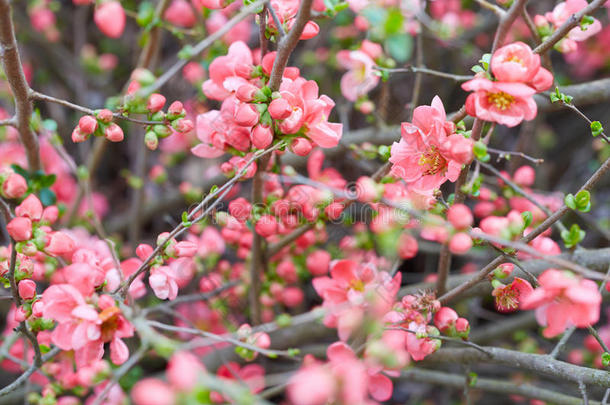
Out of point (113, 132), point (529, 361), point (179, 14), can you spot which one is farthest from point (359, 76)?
point (179, 14)

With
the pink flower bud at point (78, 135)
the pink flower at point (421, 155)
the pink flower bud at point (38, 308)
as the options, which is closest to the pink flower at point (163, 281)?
the pink flower bud at point (38, 308)

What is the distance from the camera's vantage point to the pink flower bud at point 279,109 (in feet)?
2.73

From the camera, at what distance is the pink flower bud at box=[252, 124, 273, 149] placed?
86 cm

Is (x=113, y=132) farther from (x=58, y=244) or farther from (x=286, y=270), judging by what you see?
(x=286, y=270)

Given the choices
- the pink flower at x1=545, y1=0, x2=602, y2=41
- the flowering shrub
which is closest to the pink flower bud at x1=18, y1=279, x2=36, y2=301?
the flowering shrub

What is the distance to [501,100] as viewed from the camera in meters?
0.78

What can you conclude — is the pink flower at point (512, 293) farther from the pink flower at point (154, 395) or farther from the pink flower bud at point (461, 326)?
the pink flower at point (154, 395)

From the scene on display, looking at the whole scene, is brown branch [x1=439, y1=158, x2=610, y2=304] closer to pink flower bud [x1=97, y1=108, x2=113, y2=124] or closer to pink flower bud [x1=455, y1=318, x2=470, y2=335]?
pink flower bud [x1=455, y1=318, x2=470, y2=335]

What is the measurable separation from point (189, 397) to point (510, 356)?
2.22ft

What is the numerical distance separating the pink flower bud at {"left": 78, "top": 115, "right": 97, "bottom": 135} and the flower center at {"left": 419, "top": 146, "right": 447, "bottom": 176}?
1.78 ft

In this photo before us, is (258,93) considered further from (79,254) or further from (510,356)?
(510,356)

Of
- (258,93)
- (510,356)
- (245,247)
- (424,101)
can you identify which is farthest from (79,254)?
(424,101)

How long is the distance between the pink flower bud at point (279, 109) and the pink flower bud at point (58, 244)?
0.41 m

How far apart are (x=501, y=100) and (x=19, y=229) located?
0.75m
